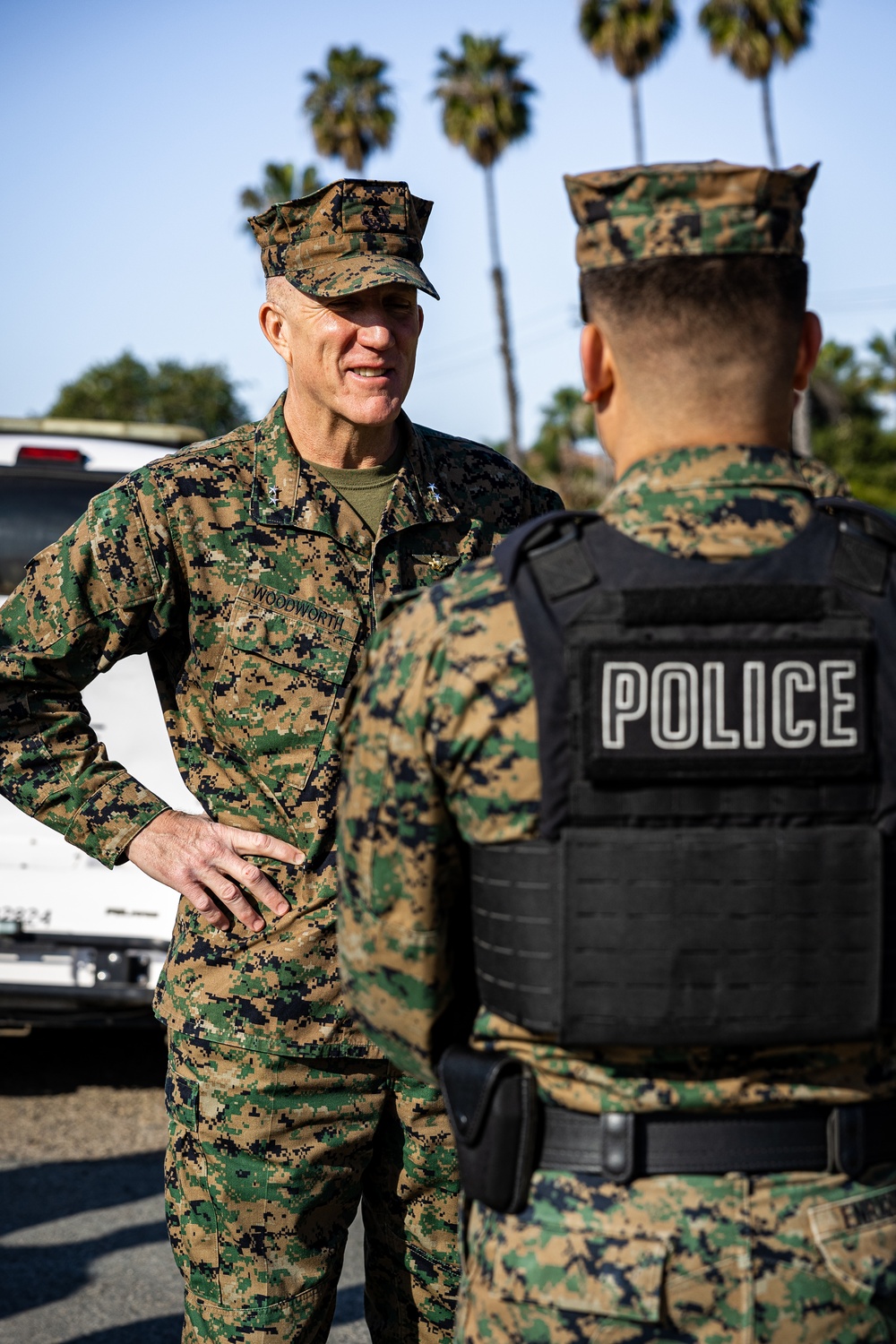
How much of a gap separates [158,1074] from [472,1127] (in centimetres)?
439

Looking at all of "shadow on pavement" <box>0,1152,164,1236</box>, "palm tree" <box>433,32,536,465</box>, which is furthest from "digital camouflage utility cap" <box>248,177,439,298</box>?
"palm tree" <box>433,32,536,465</box>

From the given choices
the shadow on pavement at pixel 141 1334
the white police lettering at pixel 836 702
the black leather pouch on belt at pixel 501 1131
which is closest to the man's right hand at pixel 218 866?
the black leather pouch on belt at pixel 501 1131

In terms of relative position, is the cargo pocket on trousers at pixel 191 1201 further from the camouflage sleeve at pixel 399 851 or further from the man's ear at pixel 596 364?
the man's ear at pixel 596 364

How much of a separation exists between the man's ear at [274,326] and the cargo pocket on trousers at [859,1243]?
6.63 feet

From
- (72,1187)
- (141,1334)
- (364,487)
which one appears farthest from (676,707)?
(72,1187)

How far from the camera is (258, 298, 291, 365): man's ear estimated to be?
297 centimetres

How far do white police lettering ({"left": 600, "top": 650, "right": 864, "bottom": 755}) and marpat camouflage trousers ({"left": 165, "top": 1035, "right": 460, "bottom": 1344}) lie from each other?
1.25m

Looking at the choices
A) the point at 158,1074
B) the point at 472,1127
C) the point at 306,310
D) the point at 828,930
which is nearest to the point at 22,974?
the point at 158,1074

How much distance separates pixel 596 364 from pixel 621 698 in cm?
46

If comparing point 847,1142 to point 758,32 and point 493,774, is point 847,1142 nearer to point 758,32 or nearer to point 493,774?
point 493,774

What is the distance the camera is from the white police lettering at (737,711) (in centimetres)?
160

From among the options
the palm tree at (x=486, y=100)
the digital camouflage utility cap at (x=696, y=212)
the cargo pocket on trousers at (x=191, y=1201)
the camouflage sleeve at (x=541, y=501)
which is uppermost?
the palm tree at (x=486, y=100)

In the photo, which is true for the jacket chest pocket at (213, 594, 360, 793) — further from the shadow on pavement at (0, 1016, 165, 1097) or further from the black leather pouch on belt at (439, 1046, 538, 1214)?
the shadow on pavement at (0, 1016, 165, 1097)

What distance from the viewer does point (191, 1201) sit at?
2615 millimetres
